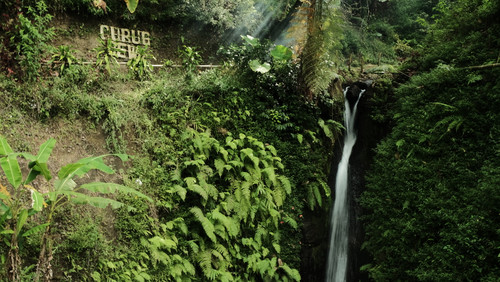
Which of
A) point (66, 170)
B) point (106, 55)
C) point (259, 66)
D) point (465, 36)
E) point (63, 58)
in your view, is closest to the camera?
point (66, 170)

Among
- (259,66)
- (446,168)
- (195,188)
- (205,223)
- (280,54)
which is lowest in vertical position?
(205,223)

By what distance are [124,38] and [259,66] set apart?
3.88 m

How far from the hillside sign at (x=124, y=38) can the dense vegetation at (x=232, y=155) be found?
41 cm

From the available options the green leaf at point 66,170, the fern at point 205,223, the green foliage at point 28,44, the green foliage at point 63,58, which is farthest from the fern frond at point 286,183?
the green foliage at point 28,44

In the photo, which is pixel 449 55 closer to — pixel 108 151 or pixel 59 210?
pixel 108 151

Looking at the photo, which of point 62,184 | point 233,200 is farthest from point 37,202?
point 233,200

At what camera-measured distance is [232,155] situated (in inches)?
285

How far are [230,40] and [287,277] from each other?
8.58 m

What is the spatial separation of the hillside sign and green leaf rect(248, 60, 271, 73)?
130 inches

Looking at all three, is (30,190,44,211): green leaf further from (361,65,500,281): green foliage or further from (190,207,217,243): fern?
(361,65,500,281): green foliage

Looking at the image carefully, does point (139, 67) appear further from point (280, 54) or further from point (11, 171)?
point (11, 171)

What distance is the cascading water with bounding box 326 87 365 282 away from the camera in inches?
339

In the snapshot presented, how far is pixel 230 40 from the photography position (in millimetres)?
11953

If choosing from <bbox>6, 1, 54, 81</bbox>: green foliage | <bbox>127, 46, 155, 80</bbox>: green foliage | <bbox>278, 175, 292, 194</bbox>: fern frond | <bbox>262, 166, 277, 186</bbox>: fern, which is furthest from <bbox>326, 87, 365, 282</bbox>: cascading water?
<bbox>6, 1, 54, 81</bbox>: green foliage
